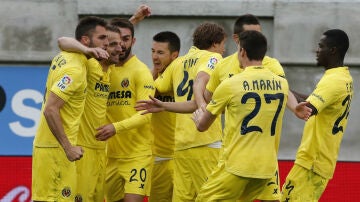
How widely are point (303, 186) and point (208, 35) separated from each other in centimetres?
201

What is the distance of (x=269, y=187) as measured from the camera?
11.1 m

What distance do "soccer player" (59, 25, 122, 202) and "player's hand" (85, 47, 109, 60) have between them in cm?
45

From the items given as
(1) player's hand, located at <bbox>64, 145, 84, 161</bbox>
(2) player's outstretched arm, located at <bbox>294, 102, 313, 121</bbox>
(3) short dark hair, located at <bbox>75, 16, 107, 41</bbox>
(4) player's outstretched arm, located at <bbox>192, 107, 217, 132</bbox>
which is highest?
(3) short dark hair, located at <bbox>75, 16, 107, 41</bbox>

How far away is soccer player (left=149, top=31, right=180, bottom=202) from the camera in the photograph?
40.2 ft

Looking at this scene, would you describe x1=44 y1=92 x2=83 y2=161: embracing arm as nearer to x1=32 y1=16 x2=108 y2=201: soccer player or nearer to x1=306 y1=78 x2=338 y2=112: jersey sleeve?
x1=32 y1=16 x2=108 y2=201: soccer player

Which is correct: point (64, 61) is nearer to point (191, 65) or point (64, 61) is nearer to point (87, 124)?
point (87, 124)

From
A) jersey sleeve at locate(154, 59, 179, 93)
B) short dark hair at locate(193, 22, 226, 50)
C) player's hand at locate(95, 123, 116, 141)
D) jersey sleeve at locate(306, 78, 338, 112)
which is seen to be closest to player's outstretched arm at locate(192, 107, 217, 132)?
jersey sleeve at locate(306, 78, 338, 112)

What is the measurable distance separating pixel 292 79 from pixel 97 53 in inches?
200

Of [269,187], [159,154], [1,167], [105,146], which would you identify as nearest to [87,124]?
[105,146]

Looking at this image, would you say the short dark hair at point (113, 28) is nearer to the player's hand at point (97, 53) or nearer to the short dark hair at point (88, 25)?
the short dark hair at point (88, 25)

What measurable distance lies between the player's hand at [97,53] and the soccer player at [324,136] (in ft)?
7.16

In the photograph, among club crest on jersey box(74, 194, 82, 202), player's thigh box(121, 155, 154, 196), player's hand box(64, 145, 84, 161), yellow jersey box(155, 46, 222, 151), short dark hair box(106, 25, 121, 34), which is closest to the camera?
player's hand box(64, 145, 84, 161)

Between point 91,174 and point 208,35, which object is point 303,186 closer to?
point 208,35

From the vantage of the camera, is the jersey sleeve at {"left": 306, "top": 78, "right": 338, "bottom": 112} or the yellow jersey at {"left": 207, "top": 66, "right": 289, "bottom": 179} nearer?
the yellow jersey at {"left": 207, "top": 66, "right": 289, "bottom": 179}
